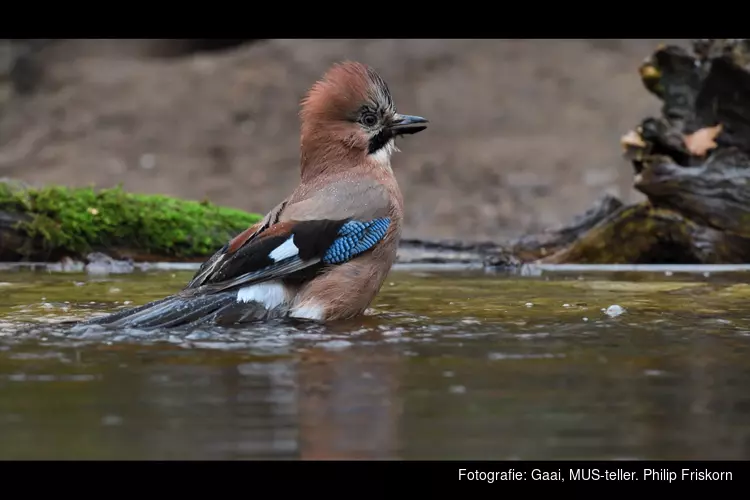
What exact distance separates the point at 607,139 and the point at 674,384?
42.6 feet

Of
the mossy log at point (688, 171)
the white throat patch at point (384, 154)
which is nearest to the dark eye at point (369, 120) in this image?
the white throat patch at point (384, 154)

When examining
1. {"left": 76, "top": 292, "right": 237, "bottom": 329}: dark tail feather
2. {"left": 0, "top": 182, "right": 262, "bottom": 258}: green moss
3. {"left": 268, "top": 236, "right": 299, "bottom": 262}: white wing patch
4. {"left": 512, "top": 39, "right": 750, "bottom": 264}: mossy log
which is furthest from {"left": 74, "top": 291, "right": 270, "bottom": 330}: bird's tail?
{"left": 0, "top": 182, "right": 262, "bottom": 258}: green moss

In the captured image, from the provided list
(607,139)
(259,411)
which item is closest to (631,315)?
(259,411)

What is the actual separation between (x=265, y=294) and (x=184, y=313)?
51 centimetres

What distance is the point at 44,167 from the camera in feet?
50.6

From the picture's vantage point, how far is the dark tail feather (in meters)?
4.73

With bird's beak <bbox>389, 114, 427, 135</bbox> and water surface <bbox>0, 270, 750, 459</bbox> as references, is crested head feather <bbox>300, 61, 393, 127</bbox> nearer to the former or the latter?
bird's beak <bbox>389, 114, 427, 135</bbox>

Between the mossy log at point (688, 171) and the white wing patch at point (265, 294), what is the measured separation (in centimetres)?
417

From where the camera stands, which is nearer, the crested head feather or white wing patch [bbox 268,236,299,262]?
white wing patch [bbox 268,236,299,262]

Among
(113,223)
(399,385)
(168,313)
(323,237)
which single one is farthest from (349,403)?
(113,223)

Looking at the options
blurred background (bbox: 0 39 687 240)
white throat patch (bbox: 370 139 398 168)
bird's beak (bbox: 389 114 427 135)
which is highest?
blurred background (bbox: 0 39 687 240)

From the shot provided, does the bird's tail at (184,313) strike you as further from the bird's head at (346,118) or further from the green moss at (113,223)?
the green moss at (113,223)

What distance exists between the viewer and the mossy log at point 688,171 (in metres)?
8.53

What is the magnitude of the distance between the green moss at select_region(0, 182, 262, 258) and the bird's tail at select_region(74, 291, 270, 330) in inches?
176
